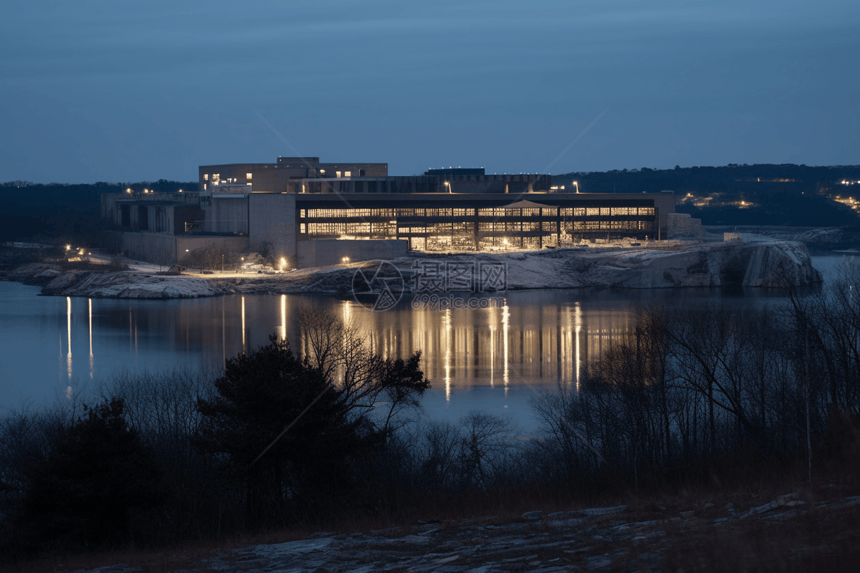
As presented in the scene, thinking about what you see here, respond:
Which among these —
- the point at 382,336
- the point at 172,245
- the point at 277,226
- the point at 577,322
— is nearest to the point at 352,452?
the point at 382,336

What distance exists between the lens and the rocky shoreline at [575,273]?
161ft

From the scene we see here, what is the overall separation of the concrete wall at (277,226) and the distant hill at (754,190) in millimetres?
79731

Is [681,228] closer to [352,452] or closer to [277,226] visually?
[277,226]

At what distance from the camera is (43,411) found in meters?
18.9

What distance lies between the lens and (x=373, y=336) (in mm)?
29844

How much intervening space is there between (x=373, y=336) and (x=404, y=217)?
30.0 meters

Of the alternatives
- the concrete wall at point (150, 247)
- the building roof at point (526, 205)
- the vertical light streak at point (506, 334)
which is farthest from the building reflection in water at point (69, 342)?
the building roof at point (526, 205)

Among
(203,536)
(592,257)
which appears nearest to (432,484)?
(203,536)

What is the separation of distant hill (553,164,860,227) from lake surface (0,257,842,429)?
7691cm

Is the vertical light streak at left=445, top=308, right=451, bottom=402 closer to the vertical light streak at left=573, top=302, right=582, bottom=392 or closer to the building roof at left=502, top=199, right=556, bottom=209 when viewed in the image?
the vertical light streak at left=573, top=302, right=582, bottom=392

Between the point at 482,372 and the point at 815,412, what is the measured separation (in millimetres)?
9896

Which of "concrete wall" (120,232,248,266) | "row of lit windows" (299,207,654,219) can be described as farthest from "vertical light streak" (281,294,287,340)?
"row of lit windows" (299,207,654,219)

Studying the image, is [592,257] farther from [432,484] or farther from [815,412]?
[432,484]

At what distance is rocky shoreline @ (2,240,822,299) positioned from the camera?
49.1 metres
